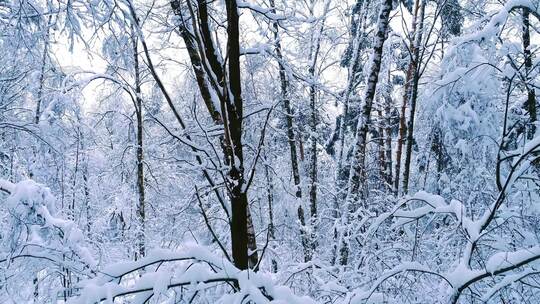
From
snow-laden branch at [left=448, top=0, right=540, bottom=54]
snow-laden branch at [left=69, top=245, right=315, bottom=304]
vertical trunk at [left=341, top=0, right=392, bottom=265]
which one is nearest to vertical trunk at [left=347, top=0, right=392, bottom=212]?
vertical trunk at [left=341, top=0, right=392, bottom=265]

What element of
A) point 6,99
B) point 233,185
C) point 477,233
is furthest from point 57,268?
point 6,99

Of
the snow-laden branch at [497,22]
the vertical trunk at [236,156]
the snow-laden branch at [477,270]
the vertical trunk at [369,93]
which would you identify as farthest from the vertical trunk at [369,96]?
the vertical trunk at [236,156]

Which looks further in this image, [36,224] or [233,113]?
[36,224]

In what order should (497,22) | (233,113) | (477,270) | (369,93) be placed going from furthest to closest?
(369,93) → (497,22) → (477,270) → (233,113)

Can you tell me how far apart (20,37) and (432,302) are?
3880 millimetres

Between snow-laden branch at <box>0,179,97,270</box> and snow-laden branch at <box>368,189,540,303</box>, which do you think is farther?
snow-laden branch at <box>0,179,97,270</box>

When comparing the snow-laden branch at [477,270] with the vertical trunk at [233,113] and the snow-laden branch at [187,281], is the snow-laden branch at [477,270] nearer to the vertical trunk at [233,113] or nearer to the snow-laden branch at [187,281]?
the snow-laden branch at [187,281]

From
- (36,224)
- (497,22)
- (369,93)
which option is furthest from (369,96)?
(36,224)

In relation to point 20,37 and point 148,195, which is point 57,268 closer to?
point 20,37

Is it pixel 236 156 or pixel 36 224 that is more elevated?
pixel 236 156

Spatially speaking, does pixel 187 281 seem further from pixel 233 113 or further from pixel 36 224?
pixel 36 224

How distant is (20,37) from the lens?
3482 millimetres

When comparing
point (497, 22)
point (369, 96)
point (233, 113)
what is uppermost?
point (497, 22)

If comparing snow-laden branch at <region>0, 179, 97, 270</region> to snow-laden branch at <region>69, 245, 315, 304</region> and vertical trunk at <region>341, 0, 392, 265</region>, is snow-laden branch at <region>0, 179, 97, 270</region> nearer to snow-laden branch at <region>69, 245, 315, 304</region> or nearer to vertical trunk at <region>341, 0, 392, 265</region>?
snow-laden branch at <region>69, 245, 315, 304</region>
